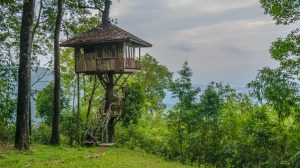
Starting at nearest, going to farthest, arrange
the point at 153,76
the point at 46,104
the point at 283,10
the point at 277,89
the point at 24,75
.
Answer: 1. the point at 277,89
2. the point at 24,75
3. the point at 283,10
4. the point at 46,104
5. the point at 153,76

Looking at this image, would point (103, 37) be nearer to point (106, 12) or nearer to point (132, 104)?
point (106, 12)

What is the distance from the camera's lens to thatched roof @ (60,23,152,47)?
2525 centimetres

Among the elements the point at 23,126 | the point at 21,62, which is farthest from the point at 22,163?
the point at 21,62

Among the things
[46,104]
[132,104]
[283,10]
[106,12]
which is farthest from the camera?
[46,104]

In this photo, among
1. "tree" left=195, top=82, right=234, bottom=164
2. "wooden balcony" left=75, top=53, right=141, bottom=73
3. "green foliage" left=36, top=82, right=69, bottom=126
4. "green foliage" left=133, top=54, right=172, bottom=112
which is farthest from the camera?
"green foliage" left=133, top=54, right=172, bottom=112

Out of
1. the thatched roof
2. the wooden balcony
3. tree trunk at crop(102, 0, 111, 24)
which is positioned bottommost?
the wooden balcony

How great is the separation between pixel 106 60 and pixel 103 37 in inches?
62.1

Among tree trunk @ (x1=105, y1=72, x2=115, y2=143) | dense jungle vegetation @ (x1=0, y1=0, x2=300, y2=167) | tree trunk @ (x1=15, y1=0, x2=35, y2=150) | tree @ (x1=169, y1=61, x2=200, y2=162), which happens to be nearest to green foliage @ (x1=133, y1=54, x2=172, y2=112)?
dense jungle vegetation @ (x1=0, y1=0, x2=300, y2=167)

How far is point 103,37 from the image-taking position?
25625mm

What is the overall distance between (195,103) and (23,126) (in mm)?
10375

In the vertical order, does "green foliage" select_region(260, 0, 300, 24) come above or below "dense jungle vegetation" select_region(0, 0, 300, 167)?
above

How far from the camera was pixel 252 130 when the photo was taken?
18.8 m

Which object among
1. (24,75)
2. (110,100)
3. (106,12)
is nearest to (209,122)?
(110,100)

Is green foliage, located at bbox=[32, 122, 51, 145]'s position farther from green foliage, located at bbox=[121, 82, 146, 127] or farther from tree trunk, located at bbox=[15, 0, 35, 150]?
tree trunk, located at bbox=[15, 0, 35, 150]
